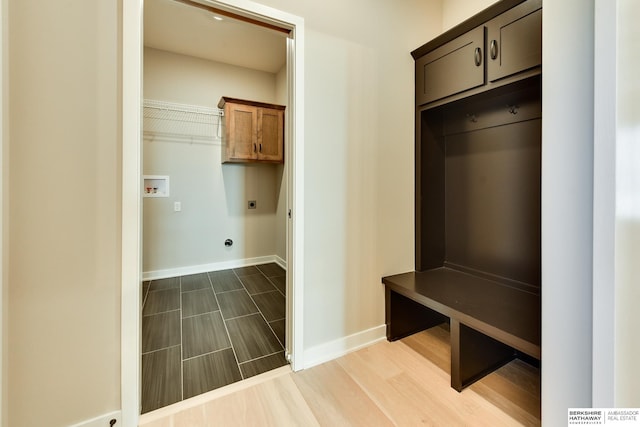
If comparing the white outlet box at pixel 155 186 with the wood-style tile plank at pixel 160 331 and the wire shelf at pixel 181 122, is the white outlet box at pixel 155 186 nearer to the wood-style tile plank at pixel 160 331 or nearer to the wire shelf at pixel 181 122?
the wire shelf at pixel 181 122

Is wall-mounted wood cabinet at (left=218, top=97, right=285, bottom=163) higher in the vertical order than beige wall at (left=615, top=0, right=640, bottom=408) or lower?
higher

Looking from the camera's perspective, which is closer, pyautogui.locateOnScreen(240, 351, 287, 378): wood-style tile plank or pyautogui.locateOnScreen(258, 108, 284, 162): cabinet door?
pyautogui.locateOnScreen(240, 351, 287, 378): wood-style tile plank

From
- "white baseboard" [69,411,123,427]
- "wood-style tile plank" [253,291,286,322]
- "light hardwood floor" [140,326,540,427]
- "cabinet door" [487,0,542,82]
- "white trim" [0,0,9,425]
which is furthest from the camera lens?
"wood-style tile plank" [253,291,286,322]

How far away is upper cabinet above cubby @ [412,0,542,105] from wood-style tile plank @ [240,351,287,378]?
216 cm

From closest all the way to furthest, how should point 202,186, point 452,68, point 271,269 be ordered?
point 452,68 < point 202,186 < point 271,269

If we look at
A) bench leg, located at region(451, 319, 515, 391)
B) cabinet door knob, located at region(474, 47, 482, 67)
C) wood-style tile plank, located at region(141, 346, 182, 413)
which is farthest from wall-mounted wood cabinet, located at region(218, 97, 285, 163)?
bench leg, located at region(451, 319, 515, 391)

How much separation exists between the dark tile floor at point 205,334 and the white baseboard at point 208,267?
0.44ft

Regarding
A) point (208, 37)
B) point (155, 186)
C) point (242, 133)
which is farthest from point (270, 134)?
point (155, 186)

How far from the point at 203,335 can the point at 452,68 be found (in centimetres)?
270

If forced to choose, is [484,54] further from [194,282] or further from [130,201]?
[194,282]

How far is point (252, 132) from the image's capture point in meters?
3.44

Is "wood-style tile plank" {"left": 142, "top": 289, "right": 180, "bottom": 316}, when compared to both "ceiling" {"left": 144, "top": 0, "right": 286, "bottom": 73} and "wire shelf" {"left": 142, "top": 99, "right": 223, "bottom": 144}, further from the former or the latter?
"ceiling" {"left": 144, "top": 0, "right": 286, "bottom": 73}

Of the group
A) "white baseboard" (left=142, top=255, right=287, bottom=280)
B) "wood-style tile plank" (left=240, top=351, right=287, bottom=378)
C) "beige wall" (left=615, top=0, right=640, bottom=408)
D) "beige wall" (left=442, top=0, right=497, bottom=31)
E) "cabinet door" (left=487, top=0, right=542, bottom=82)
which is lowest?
"wood-style tile plank" (left=240, top=351, right=287, bottom=378)

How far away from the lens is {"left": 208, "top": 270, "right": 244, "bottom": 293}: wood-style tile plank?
3.01 metres
